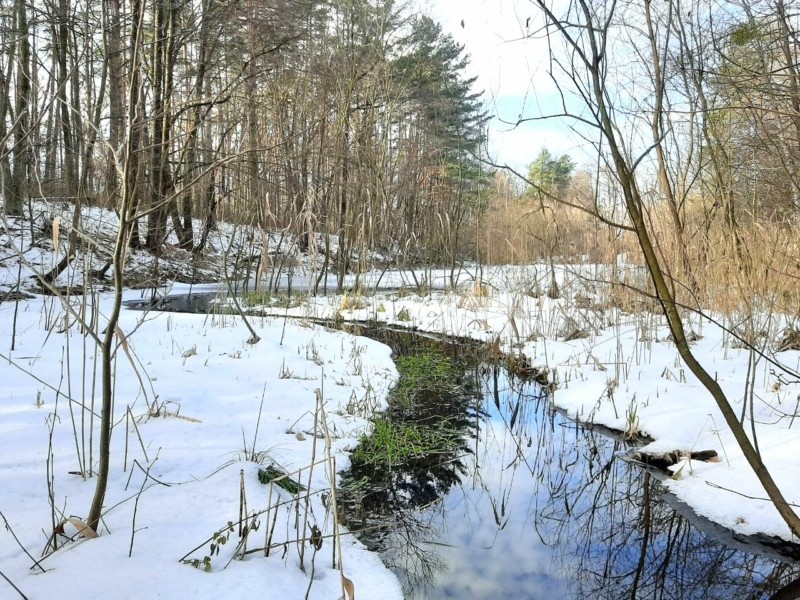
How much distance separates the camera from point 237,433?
2393mm

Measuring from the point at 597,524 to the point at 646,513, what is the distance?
0.76 feet

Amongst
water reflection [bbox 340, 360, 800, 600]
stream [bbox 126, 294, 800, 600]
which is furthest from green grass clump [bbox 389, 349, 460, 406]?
water reflection [bbox 340, 360, 800, 600]

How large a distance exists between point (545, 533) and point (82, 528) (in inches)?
62.1

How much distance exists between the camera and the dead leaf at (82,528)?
1.36 meters

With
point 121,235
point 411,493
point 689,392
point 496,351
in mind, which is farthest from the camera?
point 496,351

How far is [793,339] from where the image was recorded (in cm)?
380

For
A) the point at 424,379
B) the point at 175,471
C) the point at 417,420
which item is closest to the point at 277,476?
the point at 175,471

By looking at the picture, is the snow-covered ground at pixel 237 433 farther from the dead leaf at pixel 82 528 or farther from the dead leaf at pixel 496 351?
the dead leaf at pixel 496 351

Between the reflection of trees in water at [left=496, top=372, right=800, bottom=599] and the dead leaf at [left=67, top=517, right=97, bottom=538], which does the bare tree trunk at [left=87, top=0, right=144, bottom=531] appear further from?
the reflection of trees in water at [left=496, top=372, right=800, bottom=599]

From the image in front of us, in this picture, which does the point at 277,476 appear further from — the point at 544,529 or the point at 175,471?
the point at 544,529

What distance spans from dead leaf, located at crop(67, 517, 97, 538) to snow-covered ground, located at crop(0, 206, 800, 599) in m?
0.02

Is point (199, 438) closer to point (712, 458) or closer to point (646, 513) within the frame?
point (646, 513)

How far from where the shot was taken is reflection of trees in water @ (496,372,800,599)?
167 centimetres

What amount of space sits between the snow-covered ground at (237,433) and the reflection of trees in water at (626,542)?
17cm
